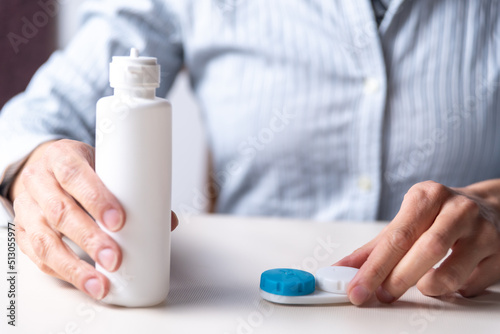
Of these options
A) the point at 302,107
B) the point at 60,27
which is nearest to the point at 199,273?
the point at 302,107

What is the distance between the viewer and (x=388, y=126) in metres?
0.97

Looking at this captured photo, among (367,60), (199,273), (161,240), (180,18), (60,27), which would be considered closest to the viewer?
(161,240)

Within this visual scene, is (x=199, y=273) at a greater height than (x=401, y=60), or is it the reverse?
(x=401, y=60)

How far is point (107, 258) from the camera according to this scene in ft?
1.50

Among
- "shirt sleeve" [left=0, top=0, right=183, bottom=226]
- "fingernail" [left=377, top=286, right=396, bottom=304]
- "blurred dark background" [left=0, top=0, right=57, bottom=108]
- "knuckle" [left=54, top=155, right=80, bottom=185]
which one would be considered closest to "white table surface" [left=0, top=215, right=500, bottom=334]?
"fingernail" [left=377, top=286, right=396, bottom=304]

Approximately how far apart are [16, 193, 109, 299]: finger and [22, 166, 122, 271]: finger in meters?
0.01

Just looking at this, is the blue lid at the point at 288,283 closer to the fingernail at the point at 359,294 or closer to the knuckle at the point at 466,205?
the fingernail at the point at 359,294

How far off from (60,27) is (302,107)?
117 cm

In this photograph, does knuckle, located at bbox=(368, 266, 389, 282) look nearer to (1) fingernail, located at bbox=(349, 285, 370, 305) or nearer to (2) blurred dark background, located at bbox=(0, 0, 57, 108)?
(1) fingernail, located at bbox=(349, 285, 370, 305)

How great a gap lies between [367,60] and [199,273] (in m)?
0.51

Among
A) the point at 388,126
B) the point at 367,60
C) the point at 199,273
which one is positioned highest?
the point at 367,60

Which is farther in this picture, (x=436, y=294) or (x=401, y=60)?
(x=401, y=60)

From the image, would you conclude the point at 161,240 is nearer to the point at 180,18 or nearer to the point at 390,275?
the point at 390,275

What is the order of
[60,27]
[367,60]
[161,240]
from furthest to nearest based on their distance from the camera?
[60,27] < [367,60] < [161,240]
